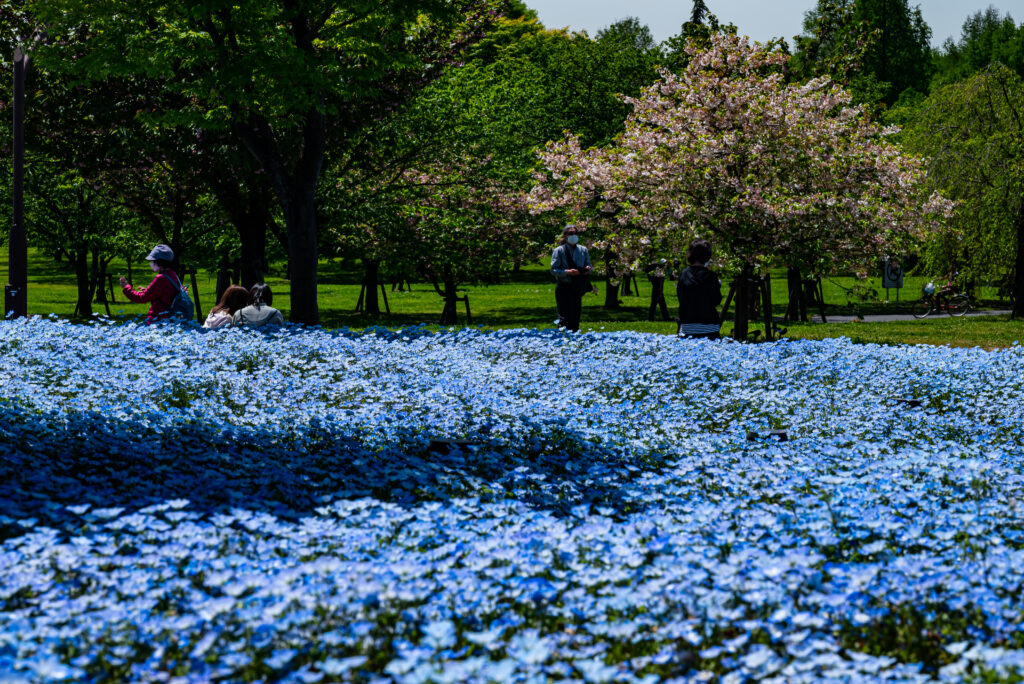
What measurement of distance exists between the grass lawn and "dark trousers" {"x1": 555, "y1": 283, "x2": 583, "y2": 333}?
13.3ft

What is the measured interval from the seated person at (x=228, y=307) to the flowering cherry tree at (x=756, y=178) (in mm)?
7685

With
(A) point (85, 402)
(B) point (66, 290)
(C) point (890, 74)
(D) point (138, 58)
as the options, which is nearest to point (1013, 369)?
(A) point (85, 402)

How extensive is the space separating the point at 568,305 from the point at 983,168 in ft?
48.6

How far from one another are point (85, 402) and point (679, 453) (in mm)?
4986

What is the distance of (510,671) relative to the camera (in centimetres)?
338

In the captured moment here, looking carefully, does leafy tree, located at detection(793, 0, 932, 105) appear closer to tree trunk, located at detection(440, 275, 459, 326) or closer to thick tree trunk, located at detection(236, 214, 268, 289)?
tree trunk, located at detection(440, 275, 459, 326)

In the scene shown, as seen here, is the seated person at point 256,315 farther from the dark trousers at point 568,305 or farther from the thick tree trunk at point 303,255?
the thick tree trunk at point 303,255

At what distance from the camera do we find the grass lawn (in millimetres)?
20000

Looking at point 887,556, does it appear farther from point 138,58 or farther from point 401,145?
point 401,145

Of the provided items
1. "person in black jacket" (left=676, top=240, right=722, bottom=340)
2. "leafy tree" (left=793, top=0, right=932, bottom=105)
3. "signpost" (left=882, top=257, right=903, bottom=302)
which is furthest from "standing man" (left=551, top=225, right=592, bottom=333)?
"leafy tree" (left=793, top=0, right=932, bottom=105)

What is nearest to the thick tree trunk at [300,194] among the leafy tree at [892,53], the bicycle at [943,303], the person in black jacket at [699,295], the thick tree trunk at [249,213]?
the thick tree trunk at [249,213]

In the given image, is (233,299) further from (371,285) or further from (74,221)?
(74,221)

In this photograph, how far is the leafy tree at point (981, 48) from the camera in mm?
76681

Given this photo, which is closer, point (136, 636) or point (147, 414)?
point (136, 636)
